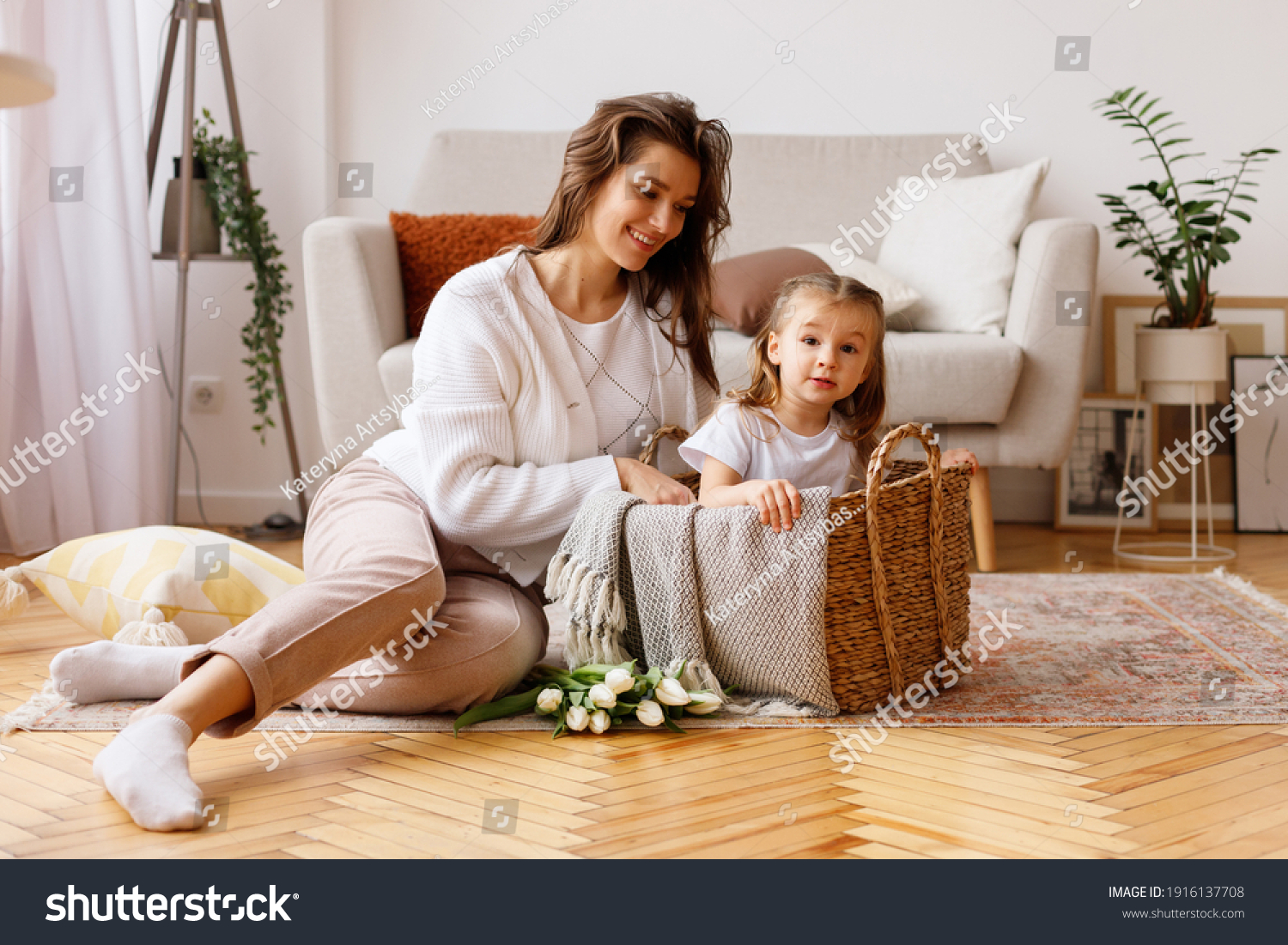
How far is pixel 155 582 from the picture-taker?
59.7 inches

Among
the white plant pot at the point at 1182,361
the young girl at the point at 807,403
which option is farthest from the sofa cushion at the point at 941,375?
the young girl at the point at 807,403

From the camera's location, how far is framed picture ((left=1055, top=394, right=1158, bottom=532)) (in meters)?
2.78

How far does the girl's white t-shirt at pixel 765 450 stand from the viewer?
144 cm

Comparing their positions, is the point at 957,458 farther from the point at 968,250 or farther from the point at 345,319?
the point at 345,319

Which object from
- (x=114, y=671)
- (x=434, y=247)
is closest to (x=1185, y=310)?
(x=434, y=247)

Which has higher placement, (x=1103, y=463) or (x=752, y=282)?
(x=752, y=282)

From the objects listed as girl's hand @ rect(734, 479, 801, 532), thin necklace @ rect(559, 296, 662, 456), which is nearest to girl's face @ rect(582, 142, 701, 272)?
thin necklace @ rect(559, 296, 662, 456)

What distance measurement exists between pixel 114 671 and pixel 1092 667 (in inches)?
48.9

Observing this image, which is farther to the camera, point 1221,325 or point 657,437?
point 1221,325

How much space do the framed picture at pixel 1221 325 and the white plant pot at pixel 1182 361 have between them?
12.8 inches

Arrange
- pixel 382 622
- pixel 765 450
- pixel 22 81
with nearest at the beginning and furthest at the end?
pixel 22 81 < pixel 382 622 < pixel 765 450

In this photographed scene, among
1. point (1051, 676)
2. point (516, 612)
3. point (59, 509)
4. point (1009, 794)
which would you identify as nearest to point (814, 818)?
point (1009, 794)

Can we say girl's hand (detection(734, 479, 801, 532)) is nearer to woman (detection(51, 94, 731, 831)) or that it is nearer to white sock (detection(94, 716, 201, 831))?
woman (detection(51, 94, 731, 831))

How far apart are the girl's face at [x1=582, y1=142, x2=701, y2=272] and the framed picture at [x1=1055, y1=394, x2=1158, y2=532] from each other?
1.68m
